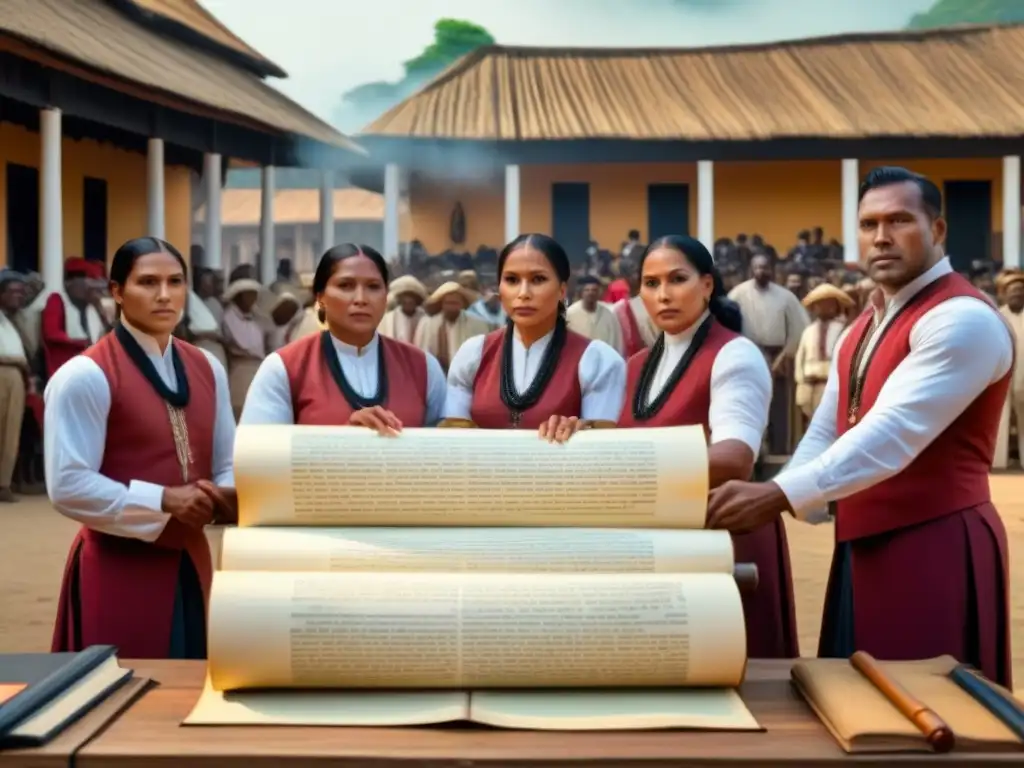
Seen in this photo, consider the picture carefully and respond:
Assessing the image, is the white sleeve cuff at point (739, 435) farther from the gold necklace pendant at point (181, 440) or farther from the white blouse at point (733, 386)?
the gold necklace pendant at point (181, 440)

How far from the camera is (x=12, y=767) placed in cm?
147

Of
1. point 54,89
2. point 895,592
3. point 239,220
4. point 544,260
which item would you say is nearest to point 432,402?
point 544,260

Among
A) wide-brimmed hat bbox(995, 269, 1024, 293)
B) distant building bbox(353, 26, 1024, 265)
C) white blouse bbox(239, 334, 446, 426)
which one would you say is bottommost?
white blouse bbox(239, 334, 446, 426)

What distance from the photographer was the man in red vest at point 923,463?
2311 millimetres

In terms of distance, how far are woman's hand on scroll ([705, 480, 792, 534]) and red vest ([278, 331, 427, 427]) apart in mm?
958

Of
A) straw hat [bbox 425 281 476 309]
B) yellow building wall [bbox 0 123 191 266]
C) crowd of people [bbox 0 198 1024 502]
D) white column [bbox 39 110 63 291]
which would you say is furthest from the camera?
yellow building wall [bbox 0 123 191 266]

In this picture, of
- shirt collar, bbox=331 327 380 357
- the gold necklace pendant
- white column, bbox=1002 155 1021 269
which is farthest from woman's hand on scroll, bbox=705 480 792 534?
white column, bbox=1002 155 1021 269

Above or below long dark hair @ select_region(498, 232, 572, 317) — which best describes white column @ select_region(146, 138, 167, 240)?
above

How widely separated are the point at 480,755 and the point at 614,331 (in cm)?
1103

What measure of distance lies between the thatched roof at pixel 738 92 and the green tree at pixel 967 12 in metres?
35.0

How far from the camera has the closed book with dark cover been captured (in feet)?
4.95

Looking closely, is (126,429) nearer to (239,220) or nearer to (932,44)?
(932,44)

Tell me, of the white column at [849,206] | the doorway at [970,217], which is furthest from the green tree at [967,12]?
the white column at [849,206]

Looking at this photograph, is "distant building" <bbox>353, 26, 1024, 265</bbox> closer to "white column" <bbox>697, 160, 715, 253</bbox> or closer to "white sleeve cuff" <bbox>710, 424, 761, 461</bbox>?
"white column" <bbox>697, 160, 715, 253</bbox>
